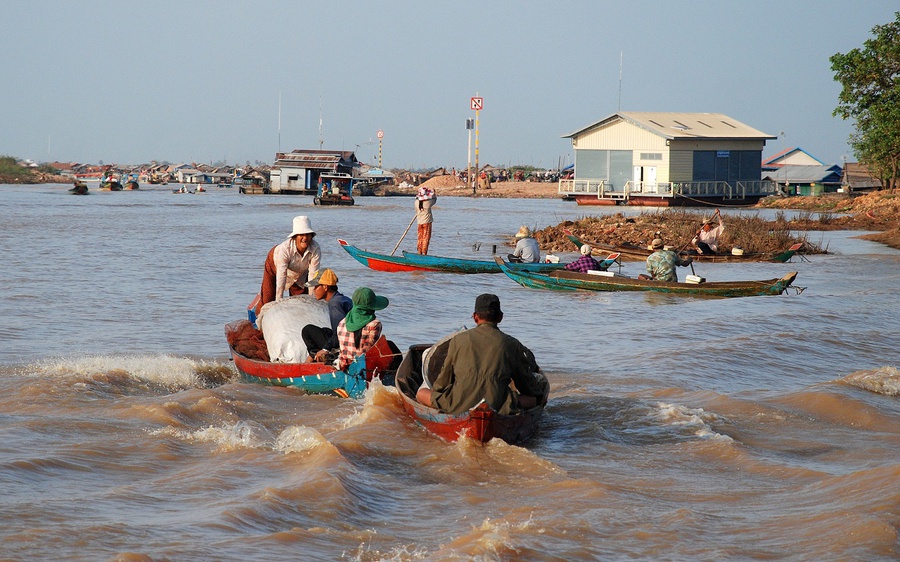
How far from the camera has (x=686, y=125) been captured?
196 ft

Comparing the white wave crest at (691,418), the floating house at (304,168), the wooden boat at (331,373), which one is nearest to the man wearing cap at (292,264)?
the wooden boat at (331,373)

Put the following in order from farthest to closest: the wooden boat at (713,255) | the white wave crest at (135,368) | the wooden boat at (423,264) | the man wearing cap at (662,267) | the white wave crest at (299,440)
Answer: the wooden boat at (713,255), the wooden boat at (423,264), the man wearing cap at (662,267), the white wave crest at (135,368), the white wave crest at (299,440)

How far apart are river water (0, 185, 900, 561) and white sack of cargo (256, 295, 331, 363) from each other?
0.40 metres

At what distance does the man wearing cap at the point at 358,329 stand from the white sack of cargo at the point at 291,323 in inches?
25.7

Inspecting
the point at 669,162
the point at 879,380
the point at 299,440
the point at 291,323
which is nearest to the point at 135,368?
the point at 291,323

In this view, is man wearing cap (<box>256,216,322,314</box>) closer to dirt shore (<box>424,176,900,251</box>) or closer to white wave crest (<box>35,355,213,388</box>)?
white wave crest (<box>35,355,213,388</box>)

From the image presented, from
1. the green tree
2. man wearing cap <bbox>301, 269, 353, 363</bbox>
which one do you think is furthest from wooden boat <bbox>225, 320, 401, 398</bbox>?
the green tree

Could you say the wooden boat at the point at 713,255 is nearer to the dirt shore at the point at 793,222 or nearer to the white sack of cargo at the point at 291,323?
the dirt shore at the point at 793,222

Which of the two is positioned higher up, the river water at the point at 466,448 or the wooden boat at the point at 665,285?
the wooden boat at the point at 665,285

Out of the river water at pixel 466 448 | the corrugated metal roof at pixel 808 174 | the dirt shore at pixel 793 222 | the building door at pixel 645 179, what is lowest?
the river water at pixel 466 448

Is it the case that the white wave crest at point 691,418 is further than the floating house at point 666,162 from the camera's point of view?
No

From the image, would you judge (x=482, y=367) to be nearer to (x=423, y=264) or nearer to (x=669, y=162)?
(x=423, y=264)

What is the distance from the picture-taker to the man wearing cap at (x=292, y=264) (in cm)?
1041

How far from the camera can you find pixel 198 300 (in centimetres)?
1711
